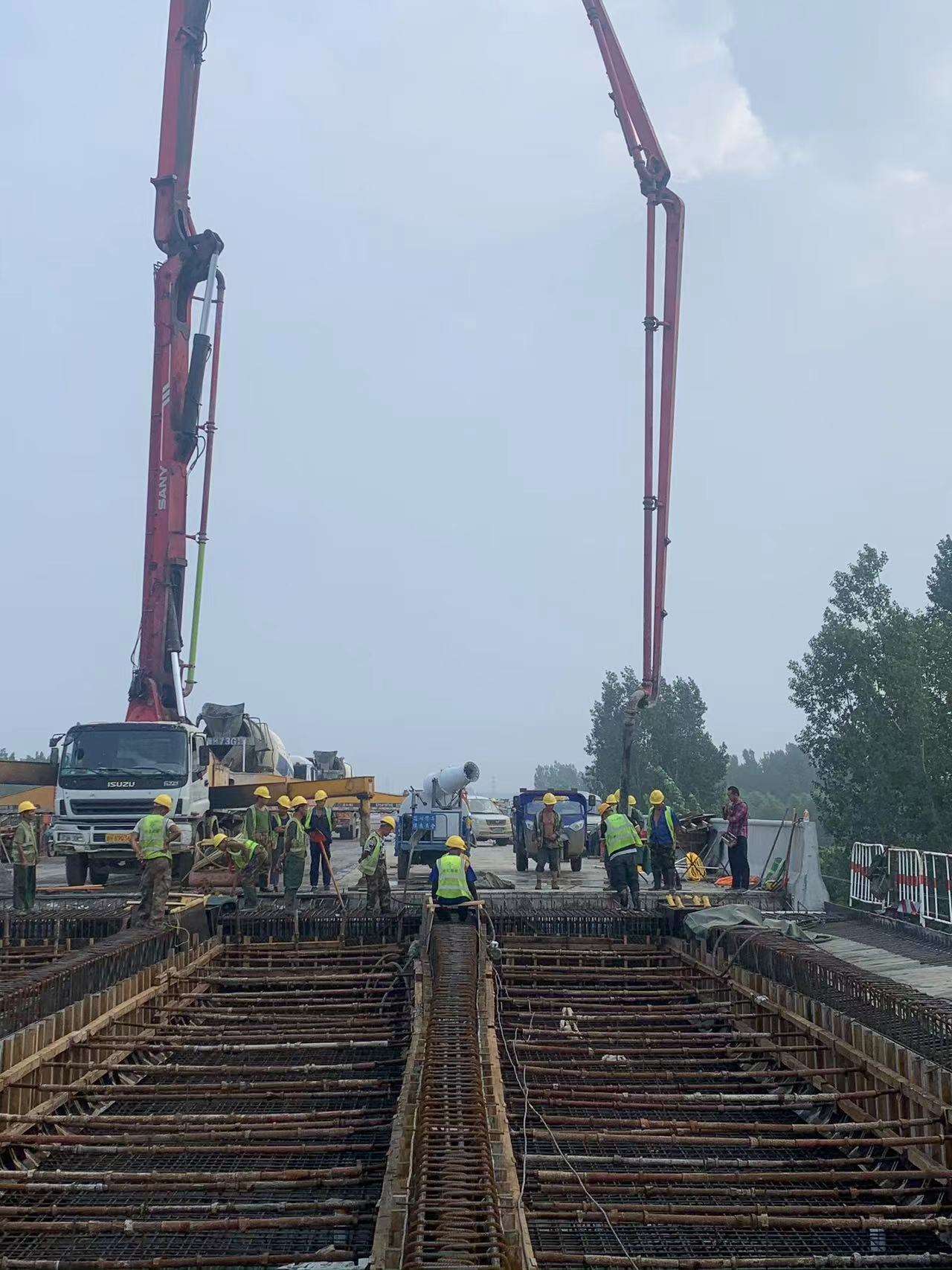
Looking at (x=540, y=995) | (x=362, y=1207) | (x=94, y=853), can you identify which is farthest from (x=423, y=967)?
(x=94, y=853)

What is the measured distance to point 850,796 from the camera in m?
40.0

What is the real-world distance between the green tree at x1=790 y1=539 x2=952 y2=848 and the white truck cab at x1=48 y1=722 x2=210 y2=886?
27.7m

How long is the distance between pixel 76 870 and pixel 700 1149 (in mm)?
13052

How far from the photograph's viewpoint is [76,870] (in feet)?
55.0

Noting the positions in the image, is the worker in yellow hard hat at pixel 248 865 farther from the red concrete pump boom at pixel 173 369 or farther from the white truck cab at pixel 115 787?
the red concrete pump boom at pixel 173 369

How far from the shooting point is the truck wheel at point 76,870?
1672cm

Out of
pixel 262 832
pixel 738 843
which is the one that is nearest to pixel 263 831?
pixel 262 832

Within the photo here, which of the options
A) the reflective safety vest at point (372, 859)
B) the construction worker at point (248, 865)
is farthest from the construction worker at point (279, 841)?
the reflective safety vest at point (372, 859)

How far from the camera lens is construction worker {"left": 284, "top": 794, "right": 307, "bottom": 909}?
45.5 feet

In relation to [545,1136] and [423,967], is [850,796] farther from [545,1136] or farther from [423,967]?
[545,1136]

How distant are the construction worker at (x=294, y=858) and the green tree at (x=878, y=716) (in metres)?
27.8

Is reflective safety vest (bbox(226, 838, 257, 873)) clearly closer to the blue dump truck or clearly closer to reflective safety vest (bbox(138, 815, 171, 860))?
reflective safety vest (bbox(138, 815, 171, 860))

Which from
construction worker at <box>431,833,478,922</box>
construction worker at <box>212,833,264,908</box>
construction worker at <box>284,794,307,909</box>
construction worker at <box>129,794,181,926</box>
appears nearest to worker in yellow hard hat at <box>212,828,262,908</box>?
Result: construction worker at <box>212,833,264,908</box>

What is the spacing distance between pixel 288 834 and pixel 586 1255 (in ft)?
33.0
